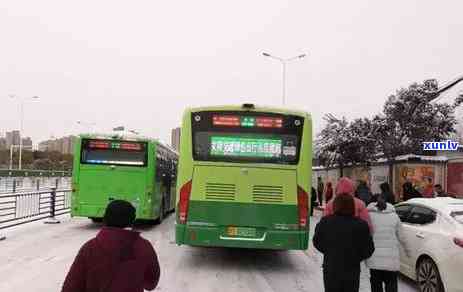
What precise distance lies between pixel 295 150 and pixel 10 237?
8.13 m

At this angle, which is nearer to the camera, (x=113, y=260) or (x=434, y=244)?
(x=113, y=260)

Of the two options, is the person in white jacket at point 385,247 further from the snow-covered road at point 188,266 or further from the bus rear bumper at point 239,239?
the bus rear bumper at point 239,239

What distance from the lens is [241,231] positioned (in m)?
10.1

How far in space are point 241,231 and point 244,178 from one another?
984 mm

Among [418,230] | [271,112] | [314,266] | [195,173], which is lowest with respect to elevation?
[314,266]

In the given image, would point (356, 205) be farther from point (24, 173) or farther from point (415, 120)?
point (24, 173)

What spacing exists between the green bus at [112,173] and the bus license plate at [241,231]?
6.21 metres

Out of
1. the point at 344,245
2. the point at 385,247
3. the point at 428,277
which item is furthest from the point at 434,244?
the point at 344,245

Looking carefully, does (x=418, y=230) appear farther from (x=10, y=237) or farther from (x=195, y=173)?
(x=10, y=237)

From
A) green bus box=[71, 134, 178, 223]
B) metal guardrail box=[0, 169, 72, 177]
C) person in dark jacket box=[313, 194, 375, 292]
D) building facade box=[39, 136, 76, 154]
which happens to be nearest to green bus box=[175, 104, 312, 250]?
person in dark jacket box=[313, 194, 375, 292]

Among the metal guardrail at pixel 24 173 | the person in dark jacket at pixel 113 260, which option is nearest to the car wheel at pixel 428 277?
the person in dark jacket at pixel 113 260

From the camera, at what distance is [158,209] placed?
57.8 ft

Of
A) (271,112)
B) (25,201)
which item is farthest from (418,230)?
(25,201)

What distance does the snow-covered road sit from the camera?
8.58 m
